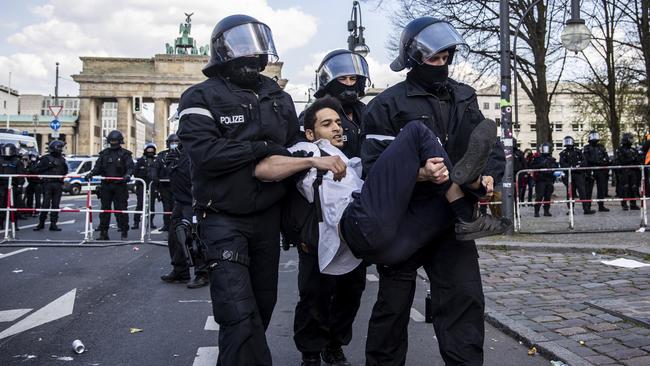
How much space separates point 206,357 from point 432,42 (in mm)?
2746

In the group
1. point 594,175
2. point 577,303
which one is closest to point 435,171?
point 577,303

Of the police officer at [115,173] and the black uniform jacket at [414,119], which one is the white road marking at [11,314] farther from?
the police officer at [115,173]

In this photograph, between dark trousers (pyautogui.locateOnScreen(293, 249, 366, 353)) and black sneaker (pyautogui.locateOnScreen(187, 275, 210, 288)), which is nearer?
dark trousers (pyautogui.locateOnScreen(293, 249, 366, 353))

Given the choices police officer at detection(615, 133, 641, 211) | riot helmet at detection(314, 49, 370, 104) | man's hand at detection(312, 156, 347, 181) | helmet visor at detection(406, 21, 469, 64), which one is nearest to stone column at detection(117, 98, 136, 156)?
police officer at detection(615, 133, 641, 211)

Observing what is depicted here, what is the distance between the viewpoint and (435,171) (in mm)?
3029

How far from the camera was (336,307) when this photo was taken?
14.4 feet

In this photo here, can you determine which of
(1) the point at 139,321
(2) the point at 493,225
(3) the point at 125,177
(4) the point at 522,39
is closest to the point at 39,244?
(3) the point at 125,177

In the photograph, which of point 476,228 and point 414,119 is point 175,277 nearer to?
point 414,119

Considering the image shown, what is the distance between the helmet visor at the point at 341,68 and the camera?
501cm

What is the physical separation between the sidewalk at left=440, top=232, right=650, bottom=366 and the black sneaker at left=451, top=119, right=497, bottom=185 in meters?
1.96

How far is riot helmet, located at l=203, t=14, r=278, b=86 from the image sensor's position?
136 inches

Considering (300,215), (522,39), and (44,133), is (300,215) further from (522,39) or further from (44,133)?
(44,133)

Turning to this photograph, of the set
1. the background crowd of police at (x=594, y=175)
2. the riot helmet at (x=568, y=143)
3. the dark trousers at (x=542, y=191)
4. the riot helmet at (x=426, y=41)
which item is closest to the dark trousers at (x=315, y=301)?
the riot helmet at (x=426, y=41)

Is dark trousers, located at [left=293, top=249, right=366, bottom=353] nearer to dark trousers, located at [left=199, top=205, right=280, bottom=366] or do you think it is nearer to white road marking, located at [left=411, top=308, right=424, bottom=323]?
dark trousers, located at [left=199, top=205, right=280, bottom=366]
